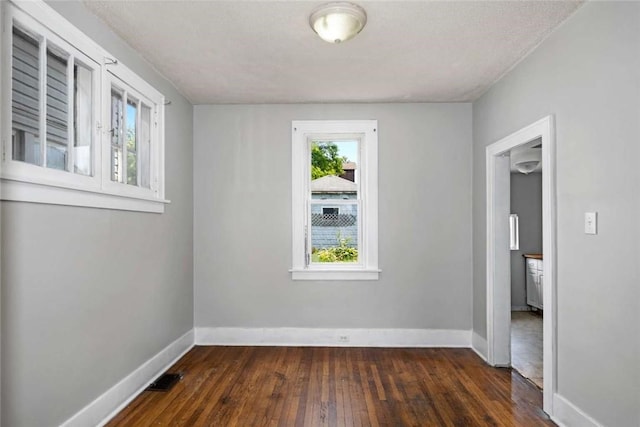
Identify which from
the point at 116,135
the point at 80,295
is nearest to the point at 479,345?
the point at 80,295

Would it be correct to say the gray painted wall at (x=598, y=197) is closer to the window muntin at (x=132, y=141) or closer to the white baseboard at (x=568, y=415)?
the white baseboard at (x=568, y=415)

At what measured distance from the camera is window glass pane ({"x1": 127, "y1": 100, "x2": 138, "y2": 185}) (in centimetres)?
297

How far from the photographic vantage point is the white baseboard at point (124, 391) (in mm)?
2396

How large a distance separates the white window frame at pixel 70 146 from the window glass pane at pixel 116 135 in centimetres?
9

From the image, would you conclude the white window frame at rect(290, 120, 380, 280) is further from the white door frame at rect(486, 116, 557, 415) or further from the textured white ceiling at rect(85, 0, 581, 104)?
the white door frame at rect(486, 116, 557, 415)

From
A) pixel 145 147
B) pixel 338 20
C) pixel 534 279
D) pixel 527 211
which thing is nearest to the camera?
pixel 338 20

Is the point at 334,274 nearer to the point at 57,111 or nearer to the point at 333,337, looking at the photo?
the point at 333,337

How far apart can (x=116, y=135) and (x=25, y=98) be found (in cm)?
82

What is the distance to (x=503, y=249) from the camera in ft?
12.0

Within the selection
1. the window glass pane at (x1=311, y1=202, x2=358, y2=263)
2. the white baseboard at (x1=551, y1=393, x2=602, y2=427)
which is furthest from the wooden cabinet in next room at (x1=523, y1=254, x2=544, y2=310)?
the white baseboard at (x1=551, y1=393, x2=602, y2=427)

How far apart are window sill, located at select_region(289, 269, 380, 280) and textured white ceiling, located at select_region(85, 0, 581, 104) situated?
71.3 inches

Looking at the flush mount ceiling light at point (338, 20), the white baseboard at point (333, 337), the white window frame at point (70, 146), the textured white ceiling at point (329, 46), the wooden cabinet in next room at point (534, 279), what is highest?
the textured white ceiling at point (329, 46)

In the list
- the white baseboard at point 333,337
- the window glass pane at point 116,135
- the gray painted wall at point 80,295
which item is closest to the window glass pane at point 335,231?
the white baseboard at point 333,337

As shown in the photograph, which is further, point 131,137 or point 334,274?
point 334,274
